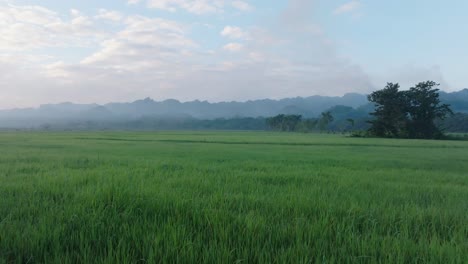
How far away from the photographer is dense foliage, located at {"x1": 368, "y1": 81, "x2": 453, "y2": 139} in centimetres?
5031

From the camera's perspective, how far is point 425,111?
167ft

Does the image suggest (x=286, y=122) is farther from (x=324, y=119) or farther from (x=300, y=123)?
(x=324, y=119)

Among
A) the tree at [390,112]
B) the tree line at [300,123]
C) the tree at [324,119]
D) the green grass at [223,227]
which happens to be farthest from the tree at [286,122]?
the green grass at [223,227]

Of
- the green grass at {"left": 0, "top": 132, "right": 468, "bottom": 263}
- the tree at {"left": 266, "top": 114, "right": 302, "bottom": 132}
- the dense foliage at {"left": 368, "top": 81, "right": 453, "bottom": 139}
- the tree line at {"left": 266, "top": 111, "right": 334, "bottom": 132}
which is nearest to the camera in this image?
the green grass at {"left": 0, "top": 132, "right": 468, "bottom": 263}

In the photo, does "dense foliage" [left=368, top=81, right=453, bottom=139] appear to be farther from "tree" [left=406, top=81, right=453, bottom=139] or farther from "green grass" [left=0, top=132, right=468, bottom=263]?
"green grass" [left=0, top=132, right=468, bottom=263]

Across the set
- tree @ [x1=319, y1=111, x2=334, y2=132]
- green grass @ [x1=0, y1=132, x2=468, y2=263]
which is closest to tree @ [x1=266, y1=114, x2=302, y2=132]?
tree @ [x1=319, y1=111, x2=334, y2=132]

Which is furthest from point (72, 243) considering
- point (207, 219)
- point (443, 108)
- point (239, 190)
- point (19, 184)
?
point (443, 108)

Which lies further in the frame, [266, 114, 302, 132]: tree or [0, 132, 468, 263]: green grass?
[266, 114, 302, 132]: tree

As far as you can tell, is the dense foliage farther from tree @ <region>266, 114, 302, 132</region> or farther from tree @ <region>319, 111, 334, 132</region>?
tree @ <region>266, 114, 302, 132</region>

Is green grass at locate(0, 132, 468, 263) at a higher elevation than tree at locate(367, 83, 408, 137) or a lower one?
lower

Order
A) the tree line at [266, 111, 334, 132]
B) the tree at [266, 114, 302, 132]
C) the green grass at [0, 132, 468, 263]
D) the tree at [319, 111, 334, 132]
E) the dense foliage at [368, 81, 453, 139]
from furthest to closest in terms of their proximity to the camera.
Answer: the tree at [266, 114, 302, 132]
the tree line at [266, 111, 334, 132]
the tree at [319, 111, 334, 132]
the dense foliage at [368, 81, 453, 139]
the green grass at [0, 132, 468, 263]

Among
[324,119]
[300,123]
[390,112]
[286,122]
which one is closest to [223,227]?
[390,112]

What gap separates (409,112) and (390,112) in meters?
3.60

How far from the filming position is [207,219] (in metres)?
3.17
